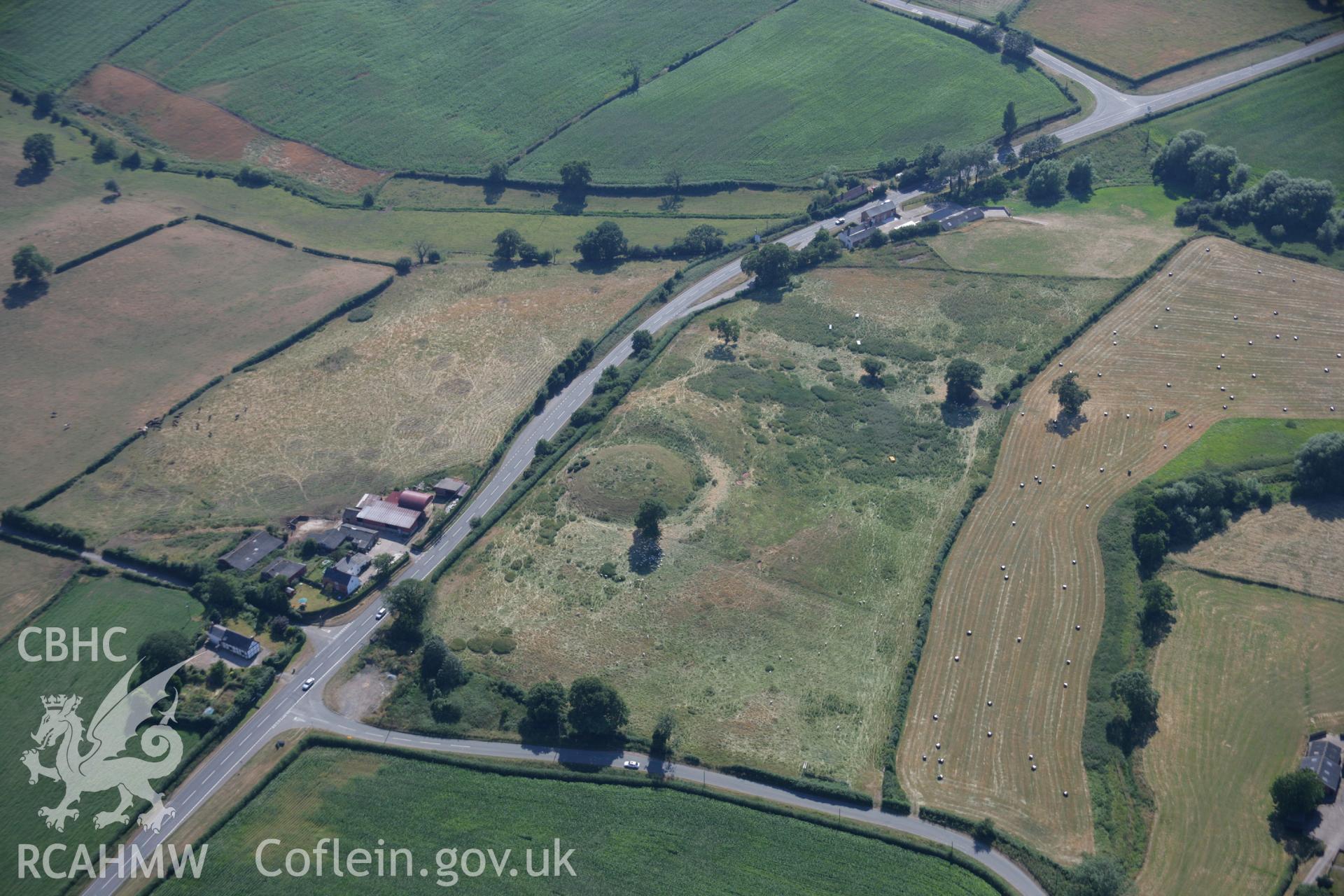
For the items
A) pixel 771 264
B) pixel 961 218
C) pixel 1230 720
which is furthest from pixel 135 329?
pixel 1230 720

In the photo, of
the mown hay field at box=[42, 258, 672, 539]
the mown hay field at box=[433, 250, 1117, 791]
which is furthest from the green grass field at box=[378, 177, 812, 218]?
the mown hay field at box=[433, 250, 1117, 791]

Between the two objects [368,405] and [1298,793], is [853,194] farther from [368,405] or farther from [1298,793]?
[1298,793]

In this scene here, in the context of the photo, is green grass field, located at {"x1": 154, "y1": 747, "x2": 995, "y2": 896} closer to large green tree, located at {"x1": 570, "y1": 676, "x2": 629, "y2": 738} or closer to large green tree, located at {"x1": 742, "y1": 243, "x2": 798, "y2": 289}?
large green tree, located at {"x1": 570, "y1": 676, "x2": 629, "y2": 738}

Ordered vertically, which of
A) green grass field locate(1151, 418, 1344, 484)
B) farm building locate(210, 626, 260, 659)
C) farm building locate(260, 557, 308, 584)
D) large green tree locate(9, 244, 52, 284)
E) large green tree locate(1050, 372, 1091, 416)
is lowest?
farm building locate(210, 626, 260, 659)

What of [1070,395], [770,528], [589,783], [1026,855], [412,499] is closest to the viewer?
[1026,855]

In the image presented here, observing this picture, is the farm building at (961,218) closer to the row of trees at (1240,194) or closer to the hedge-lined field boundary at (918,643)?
the row of trees at (1240,194)

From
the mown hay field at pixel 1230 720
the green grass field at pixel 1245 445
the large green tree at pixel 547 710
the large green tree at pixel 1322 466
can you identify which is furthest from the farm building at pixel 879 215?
the large green tree at pixel 547 710
